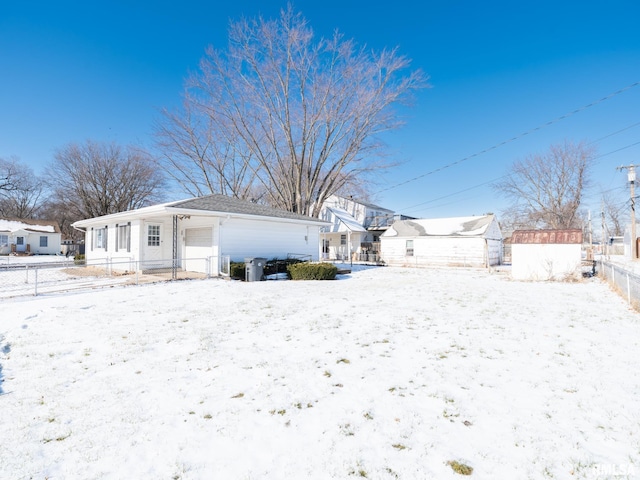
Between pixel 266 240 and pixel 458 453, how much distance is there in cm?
1413

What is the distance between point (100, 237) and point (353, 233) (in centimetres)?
2076

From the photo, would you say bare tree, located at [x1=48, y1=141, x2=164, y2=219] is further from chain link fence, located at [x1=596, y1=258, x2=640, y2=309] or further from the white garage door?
chain link fence, located at [x1=596, y1=258, x2=640, y2=309]

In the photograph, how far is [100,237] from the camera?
1867cm

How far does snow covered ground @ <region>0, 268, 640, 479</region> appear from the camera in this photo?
255 cm

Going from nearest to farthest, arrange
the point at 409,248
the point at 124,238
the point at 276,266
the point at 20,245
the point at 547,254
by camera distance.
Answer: the point at 547,254 < the point at 276,266 < the point at 124,238 < the point at 409,248 < the point at 20,245

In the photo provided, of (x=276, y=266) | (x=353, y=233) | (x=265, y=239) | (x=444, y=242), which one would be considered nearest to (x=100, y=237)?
(x=265, y=239)

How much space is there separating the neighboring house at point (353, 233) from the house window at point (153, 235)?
48.7 ft

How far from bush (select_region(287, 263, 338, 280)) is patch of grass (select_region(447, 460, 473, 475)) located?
11558 mm

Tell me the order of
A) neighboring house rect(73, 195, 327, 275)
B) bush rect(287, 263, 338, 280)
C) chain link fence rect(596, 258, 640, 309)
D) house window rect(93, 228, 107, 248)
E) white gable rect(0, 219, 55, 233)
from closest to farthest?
chain link fence rect(596, 258, 640, 309) → neighboring house rect(73, 195, 327, 275) → bush rect(287, 263, 338, 280) → house window rect(93, 228, 107, 248) → white gable rect(0, 219, 55, 233)

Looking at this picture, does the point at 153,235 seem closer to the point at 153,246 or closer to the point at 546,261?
the point at 153,246

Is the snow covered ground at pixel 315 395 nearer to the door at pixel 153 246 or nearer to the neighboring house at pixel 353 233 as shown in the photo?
the door at pixel 153 246

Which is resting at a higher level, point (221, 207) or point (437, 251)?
point (221, 207)

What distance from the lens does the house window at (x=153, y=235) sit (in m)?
15.3

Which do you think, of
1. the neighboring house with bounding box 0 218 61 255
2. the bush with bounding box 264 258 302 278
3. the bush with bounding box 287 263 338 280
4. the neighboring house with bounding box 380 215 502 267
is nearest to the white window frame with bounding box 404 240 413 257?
the neighboring house with bounding box 380 215 502 267
